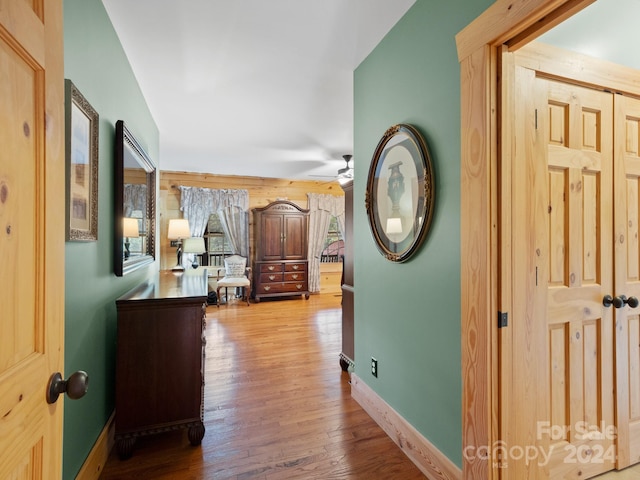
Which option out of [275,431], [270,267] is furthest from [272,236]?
[275,431]

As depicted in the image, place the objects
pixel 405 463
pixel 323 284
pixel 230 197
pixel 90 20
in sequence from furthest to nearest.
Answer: pixel 323 284 < pixel 230 197 < pixel 405 463 < pixel 90 20

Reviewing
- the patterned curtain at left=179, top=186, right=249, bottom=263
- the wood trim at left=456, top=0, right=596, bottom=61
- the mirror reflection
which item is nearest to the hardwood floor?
the mirror reflection

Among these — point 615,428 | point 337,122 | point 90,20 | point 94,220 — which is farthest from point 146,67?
point 615,428

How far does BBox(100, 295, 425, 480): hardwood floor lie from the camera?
5.36ft

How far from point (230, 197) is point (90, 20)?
468 centimetres

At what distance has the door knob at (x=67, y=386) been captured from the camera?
74 centimetres

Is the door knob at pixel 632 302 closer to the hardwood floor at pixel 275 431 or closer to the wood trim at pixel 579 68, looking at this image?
the wood trim at pixel 579 68

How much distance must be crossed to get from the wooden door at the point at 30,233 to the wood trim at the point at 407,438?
5.00ft

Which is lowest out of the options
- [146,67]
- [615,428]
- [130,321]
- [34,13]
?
[615,428]

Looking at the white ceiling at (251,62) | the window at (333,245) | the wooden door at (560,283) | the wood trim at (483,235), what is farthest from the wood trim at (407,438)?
the window at (333,245)

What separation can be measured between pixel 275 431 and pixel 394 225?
60.4 inches

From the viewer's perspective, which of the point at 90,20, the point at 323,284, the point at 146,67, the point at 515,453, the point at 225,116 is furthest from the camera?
the point at 323,284

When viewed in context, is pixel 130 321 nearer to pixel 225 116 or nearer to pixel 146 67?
pixel 146 67

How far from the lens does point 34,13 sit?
2.28ft
